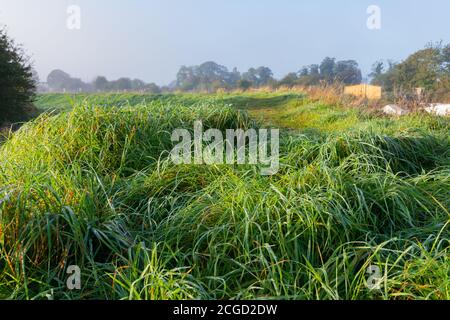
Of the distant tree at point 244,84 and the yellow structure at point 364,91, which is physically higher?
the distant tree at point 244,84

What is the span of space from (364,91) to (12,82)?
8.41m

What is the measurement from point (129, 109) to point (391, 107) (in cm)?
500

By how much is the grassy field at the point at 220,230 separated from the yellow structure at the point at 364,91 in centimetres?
724

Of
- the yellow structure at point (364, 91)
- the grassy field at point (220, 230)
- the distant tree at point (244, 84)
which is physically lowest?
the grassy field at point (220, 230)

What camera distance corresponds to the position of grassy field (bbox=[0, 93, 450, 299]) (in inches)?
58.8

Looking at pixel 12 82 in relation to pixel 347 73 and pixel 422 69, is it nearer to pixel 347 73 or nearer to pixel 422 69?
pixel 347 73

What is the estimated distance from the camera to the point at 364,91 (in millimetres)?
9852

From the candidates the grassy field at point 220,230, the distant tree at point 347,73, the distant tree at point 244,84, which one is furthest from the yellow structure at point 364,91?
the distant tree at point 244,84

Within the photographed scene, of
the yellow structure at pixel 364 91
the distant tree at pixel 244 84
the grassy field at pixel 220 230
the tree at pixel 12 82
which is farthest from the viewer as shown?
the distant tree at pixel 244 84

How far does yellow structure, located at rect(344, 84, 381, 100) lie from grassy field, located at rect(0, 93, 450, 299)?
7.24 meters

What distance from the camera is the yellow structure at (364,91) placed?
9519 millimetres

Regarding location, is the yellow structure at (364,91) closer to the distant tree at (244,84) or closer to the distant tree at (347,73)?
the distant tree at (347,73)

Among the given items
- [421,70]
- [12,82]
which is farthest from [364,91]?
[421,70]
